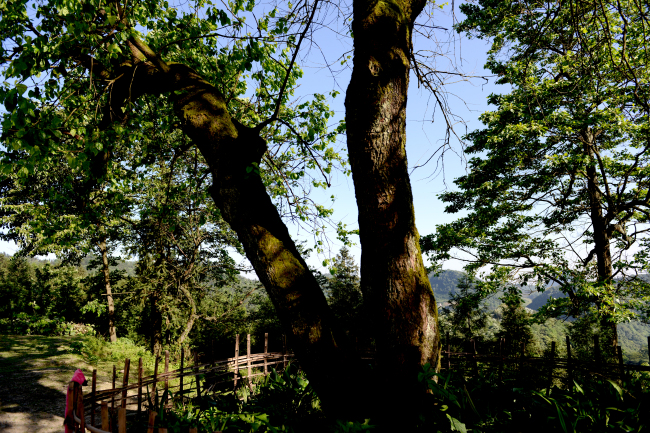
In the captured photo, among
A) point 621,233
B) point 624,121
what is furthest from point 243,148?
point 621,233

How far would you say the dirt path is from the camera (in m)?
5.84

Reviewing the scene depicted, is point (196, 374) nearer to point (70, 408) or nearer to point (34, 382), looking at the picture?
point (70, 408)

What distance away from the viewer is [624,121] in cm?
888

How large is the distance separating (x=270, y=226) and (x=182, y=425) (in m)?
1.85

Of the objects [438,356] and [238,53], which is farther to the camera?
[238,53]

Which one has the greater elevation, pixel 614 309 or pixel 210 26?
pixel 210 26

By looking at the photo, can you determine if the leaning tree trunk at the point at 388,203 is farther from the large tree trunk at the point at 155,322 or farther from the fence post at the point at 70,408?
the large tree trunk at the point at 155,322

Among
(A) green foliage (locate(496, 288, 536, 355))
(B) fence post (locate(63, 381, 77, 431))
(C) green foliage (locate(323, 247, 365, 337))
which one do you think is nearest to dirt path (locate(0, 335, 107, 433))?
(B) fence post (locate(63, 381, 77, 431))

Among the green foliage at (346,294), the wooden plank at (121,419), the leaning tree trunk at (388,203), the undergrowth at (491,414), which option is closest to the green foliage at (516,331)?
the green foliage at (346,294)

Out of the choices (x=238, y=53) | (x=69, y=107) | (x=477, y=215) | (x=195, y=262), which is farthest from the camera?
(x=195, y=262)

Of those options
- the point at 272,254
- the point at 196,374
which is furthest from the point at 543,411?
the point at 196,374

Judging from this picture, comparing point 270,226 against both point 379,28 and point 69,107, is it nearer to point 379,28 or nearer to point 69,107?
point 379,28

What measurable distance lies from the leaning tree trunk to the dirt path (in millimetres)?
6412

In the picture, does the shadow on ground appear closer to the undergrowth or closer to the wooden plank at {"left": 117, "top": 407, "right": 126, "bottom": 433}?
the undergrowth
